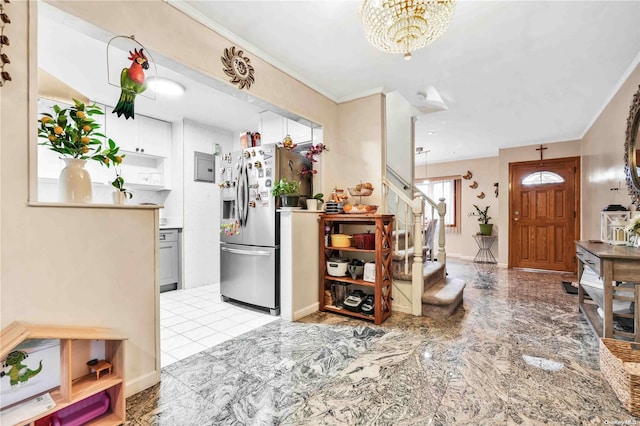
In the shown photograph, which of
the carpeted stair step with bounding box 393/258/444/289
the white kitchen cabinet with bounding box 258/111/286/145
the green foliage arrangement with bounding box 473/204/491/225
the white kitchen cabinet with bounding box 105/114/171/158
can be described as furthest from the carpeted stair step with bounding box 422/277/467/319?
the green foliage arrangement with bounding box 473/204/491/225

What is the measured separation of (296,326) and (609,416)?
207 centimetres

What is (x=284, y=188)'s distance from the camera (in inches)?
110

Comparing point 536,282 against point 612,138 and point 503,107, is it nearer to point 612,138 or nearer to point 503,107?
point 612,138

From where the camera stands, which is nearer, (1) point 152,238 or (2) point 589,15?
(1) point 152,238

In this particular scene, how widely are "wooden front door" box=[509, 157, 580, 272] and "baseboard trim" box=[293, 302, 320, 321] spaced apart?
15.3ft

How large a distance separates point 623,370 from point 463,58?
2528mm

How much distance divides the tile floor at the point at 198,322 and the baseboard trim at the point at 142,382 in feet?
0.77

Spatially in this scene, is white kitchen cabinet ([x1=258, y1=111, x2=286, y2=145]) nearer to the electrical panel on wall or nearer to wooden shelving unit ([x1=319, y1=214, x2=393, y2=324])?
the electrical panel on wall

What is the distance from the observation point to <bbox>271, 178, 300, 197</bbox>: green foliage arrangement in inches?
110

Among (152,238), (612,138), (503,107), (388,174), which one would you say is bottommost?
(152,238)

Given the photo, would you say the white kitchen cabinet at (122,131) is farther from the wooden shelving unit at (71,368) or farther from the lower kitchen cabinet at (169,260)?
the wooden shelving unit at (71,368)

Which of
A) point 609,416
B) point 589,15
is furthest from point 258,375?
point 589,15

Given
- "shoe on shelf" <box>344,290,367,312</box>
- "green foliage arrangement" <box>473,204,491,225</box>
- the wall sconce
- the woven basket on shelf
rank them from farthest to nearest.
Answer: "green foliage arrangement" <box>473,204,491,225</box> < "shoe on shelf" <box>344,290,367,312</box> < the wall sconce < the woven basket on shelf

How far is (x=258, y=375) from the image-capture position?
1791 mm
